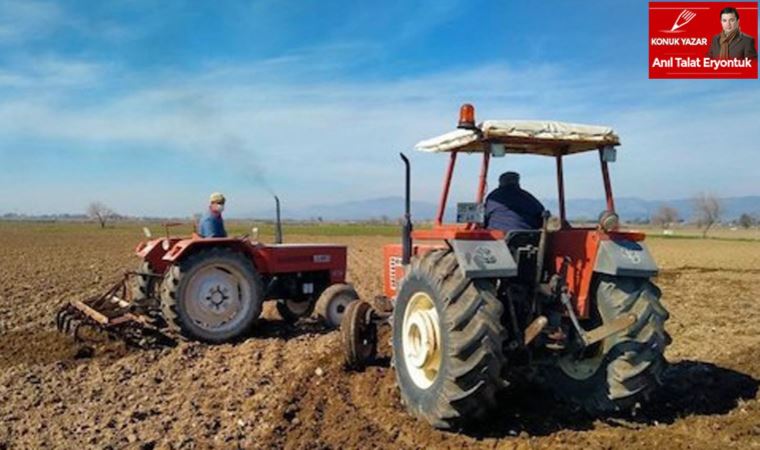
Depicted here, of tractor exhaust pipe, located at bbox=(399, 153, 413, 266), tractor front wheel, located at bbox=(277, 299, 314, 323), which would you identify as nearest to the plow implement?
tractor front wheel, located at bbox=(277, 299, 314, 323)

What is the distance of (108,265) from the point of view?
21484 millimetres

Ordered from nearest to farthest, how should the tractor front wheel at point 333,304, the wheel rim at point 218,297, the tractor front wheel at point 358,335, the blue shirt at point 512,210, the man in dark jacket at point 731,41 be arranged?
1. the blue shirt at point 512,210
2. the tractor front wheel at point 358,335
3. the wheel rim at point 218,297
4. the tractor front wheel at point 333,304
5. the man in dark jacket at point 731,41

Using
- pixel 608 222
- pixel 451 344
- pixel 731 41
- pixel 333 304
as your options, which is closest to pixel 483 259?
pixel 451 344

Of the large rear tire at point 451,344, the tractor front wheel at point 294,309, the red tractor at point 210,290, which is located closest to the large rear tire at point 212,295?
the red tractor at point 210,290

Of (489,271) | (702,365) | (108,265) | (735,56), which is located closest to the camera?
(489,271)

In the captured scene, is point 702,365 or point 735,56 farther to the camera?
point 735,56

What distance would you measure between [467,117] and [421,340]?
64.9 inches

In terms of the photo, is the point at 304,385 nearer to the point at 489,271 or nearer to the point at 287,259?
the point at 489,271

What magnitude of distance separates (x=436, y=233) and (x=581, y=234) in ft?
3.52

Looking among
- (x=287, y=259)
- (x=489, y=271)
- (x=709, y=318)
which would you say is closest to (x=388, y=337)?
(x=287, y=259)

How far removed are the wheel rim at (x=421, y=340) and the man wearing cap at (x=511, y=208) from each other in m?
0.85

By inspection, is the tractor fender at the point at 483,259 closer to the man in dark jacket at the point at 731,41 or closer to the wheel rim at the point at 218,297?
the wheel rim at the point at 218,297

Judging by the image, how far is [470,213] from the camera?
5.09m

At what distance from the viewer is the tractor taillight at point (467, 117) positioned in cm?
469
